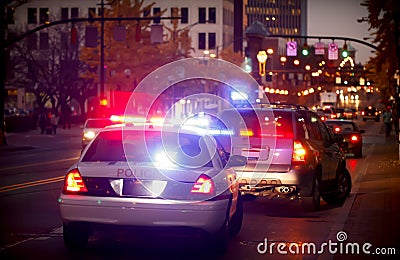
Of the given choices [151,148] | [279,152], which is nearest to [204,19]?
[279,152]

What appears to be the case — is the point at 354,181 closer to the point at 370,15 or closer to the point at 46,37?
the point at 370,15

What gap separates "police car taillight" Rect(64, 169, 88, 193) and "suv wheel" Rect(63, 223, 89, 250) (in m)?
0.43

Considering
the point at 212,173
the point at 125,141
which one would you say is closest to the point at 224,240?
the point at 212,173

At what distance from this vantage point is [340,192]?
17.4m

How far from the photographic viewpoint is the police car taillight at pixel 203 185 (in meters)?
10.4

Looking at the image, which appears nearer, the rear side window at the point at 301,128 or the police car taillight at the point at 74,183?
the police car taillight at the point at 74,183

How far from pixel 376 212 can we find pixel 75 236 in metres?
6.52

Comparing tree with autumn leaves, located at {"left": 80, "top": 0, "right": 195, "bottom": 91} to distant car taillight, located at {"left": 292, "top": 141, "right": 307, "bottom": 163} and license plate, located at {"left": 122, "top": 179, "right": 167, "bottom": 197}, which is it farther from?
license plate, located at {"left": 122, "top": 179, "right": 167, "bottom": 197}

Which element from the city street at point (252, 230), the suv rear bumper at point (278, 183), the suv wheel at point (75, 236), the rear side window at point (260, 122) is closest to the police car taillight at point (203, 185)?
the city street at point (252, 230)

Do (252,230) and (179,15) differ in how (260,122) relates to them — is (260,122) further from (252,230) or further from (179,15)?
(179,15)

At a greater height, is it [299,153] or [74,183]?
[74,183]

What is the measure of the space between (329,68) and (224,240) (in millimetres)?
64526

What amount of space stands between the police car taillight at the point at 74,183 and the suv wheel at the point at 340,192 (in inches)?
301

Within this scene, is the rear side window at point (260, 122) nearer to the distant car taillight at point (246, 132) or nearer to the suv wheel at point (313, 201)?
the distant car taillight at point (246, 132)
